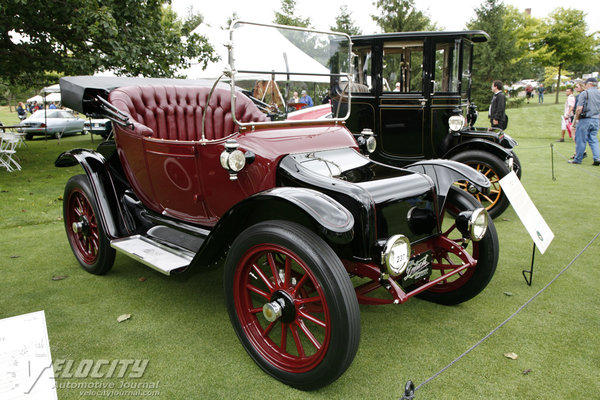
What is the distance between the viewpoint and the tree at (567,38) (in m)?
25.6

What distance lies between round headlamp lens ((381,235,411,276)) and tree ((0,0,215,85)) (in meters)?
7.55

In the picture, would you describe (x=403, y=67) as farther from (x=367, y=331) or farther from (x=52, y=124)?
(x=52, y=124)

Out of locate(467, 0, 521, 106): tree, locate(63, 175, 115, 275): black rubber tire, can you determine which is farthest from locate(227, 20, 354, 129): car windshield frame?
locate(467, 0, 521, 106): tree

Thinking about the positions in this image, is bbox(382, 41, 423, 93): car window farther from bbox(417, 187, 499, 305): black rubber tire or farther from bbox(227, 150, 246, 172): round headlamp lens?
bbox(227, 150, 246, 172): round headlamp lens

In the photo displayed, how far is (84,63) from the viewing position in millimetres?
8336

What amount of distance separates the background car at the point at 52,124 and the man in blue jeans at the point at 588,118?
16571 mm

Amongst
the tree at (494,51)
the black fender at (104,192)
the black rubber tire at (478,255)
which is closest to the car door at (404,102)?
the black rubber tire at (478,255)

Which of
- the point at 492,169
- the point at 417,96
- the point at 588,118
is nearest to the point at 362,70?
the point at 417,96

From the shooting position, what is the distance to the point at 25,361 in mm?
1842

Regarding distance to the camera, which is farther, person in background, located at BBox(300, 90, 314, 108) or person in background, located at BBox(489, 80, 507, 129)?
person in background, located at BBox(489, 80, 507, 129)

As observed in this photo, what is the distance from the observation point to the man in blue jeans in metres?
9.25

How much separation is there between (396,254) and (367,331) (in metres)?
0.90

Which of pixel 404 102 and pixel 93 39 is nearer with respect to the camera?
pixel 404 102

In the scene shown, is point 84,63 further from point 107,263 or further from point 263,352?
point 263,352
